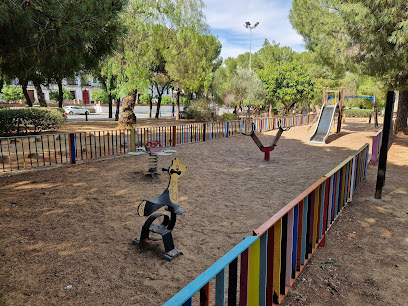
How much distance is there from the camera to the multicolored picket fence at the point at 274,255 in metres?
1.72

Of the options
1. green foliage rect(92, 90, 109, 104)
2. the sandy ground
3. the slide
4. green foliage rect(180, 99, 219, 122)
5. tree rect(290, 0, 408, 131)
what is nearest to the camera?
the sandy ground

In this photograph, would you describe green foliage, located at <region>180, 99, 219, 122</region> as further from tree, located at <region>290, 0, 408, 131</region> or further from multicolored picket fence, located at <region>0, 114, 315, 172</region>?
tree, located at <region>290, 0, 408, 131</region>

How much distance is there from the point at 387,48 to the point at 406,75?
3.10 metres

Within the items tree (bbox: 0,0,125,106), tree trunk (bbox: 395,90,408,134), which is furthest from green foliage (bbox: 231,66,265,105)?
tree (bbox: 0,0,125,106)

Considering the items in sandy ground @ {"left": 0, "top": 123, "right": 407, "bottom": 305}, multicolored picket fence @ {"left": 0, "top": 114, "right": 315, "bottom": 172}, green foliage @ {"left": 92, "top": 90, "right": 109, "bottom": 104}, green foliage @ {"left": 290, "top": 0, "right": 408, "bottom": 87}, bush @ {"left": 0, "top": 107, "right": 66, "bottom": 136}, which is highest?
green foliage @ {"left": 290, "top": 0, "right": 408, "bottom": 87}

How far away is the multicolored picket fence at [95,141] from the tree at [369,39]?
22.0 ft

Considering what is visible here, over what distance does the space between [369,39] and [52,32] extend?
407 inches

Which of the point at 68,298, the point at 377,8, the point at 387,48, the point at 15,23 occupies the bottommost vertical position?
the point at 68,298

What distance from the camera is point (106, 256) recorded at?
3.85m

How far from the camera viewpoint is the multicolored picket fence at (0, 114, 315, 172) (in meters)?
8.86

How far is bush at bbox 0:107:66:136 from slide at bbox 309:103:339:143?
1406cm

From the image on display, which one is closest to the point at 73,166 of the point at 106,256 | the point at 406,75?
the point at 106,256

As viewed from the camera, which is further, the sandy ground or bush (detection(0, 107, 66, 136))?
bush (detection(0, 107, 66, 136))

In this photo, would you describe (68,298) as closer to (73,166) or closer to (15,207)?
(15,207)
